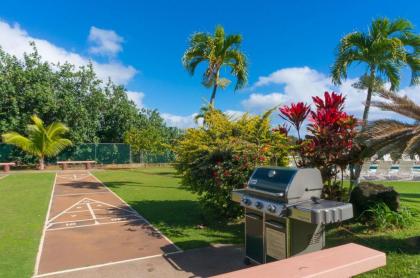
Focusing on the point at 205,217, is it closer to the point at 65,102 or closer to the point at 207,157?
the point at 207,157

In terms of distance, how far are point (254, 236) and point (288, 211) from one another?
36.5 inches

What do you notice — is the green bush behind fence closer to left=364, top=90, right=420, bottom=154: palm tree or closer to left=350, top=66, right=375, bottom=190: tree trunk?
left=350, top=66, right=375, bottom=190: tree trunk

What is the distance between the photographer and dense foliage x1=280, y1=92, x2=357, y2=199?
20.5 feet

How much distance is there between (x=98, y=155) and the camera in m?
29.7

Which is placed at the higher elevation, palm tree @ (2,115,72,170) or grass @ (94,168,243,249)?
palm tree @ (2,115,72,170)

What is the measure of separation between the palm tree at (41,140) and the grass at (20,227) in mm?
11657

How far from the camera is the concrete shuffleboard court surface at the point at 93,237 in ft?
17.9

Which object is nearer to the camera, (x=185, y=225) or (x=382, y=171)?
(x=185, y=225)

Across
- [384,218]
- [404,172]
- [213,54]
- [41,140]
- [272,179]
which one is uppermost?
[213,54]

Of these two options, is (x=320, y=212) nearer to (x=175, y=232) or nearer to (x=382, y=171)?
(x=175, y=232)

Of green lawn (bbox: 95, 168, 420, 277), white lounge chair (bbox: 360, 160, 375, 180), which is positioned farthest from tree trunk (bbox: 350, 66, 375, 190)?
white lounge chair (bbox: 360, 160, 375, 180)

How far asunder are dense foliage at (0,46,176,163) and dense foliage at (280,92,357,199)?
24529 mm

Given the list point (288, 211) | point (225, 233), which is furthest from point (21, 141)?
point (288, 211)

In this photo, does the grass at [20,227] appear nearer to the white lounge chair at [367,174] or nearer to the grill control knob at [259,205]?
the grill control knob at [259,205]
